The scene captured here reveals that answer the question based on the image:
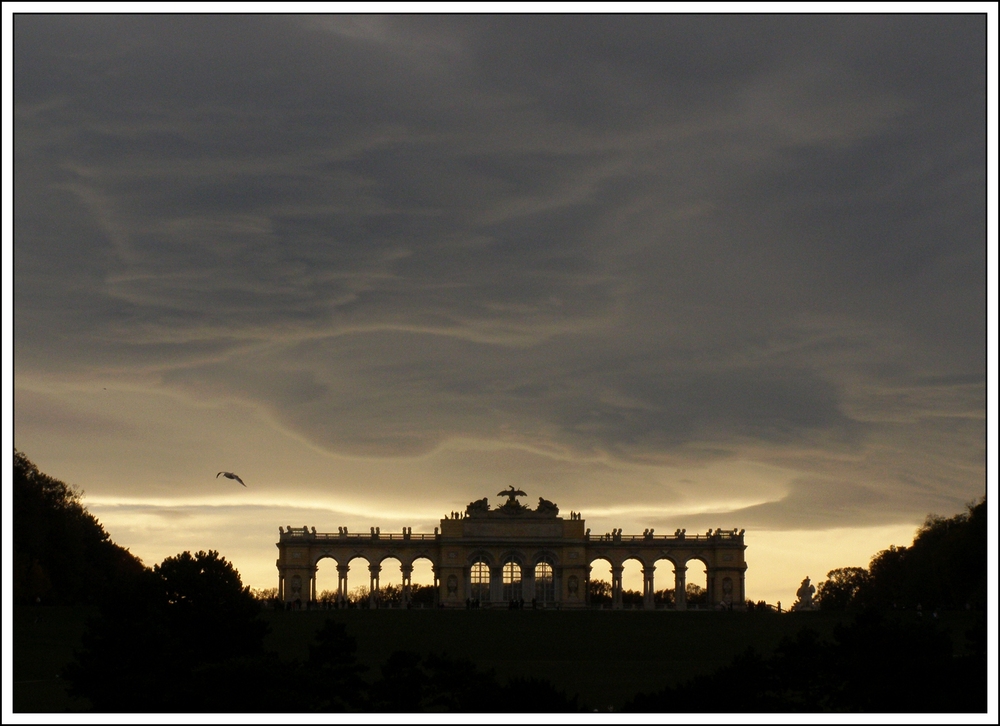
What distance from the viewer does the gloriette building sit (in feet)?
346

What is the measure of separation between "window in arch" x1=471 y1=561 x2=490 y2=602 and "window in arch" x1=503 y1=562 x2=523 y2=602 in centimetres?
125

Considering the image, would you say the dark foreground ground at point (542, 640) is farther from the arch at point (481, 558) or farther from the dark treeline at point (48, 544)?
the arch at point (481, 558)

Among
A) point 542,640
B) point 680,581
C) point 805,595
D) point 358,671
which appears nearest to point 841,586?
point 680,581

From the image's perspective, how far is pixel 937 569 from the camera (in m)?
78.8

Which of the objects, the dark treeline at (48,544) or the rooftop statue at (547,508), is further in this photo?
the rooftop statue at (547,508)

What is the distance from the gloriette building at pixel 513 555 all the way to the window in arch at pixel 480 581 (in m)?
0.07

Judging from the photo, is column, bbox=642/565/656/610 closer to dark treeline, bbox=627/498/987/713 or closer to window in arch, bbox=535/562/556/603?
window in arch, bbox=535/562/556/603

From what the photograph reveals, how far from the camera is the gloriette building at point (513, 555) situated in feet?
346

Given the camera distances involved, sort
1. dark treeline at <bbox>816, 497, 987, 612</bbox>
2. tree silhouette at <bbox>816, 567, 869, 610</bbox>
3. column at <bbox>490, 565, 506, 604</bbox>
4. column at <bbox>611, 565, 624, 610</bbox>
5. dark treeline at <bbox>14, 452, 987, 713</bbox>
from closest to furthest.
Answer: dark treeline at <bbox>14, 452, 987, 713</bbox> < dark treeline at <bbox>816, 497, 987, 612</bbox> < column at <bbox>490, 565, 506, 604</bbox> < column at <bbox>611, 565, 624, 610</bbox> < tree silhouette at <bbox>816, 567, 869, 610</bbox>

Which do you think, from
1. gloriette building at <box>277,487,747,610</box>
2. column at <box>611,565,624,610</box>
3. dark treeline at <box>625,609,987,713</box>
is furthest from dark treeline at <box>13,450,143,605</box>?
dark treeline at <box>625,609,987,713</box>

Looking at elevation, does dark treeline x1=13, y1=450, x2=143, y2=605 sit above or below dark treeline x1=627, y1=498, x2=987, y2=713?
above

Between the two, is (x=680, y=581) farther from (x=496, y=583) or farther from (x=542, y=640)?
(x=542, y=640)

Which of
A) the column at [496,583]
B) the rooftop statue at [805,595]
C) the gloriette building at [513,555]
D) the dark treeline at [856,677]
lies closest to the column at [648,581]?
the gloriette building at [513,555]

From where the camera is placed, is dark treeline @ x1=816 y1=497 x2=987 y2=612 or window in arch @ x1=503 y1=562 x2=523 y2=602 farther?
window in arch @ x1=503 y1=562 x2=523 y2=602
